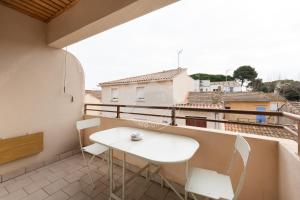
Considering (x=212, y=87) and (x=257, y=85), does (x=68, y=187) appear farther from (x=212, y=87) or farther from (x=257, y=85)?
(x=212, y=87)

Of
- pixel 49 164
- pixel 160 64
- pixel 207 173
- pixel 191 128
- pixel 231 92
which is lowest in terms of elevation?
pixel 49 164

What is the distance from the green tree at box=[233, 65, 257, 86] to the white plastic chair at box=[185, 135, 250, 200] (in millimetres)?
1339

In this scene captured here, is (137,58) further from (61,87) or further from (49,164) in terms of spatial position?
(49,164)

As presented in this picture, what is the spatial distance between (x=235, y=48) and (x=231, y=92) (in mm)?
1017

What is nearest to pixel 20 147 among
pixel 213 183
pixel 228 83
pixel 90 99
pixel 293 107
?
pixel 90 99

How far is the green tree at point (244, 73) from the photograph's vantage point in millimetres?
2125

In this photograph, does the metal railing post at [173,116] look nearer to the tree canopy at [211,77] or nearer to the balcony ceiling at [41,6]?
the tree canopy at [211,77]

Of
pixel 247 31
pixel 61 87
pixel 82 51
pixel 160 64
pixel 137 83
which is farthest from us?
pixel 160 64

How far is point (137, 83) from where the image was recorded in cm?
339

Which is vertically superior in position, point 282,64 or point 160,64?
point 160,64

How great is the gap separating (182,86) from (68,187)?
2.79 metres

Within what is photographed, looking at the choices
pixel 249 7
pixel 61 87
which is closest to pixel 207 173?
pixel 249 7

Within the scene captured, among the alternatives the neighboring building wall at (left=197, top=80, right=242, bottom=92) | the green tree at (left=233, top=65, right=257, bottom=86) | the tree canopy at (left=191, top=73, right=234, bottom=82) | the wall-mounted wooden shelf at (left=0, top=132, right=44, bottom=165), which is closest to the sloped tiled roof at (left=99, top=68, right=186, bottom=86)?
the tree canopy at (left=191, top=73, right=234, bottom=82)

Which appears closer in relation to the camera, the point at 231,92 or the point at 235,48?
the point at 231,92
